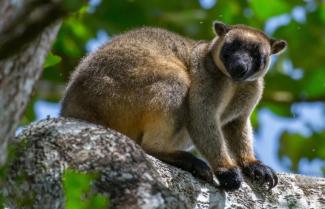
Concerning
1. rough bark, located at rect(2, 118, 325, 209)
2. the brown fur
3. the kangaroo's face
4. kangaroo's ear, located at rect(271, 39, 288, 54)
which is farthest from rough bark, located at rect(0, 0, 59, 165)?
kangaroo's ear, located at rect(271, 39, 288, 54)

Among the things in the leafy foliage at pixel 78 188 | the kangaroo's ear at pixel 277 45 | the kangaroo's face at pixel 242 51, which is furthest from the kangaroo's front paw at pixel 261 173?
the leafy foliage at pixel 78 188

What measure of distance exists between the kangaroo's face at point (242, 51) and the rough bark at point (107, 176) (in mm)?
2401

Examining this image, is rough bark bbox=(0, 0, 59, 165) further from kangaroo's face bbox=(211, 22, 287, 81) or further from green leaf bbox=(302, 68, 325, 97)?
green leaf bbox=(302, 68, 325, 97)

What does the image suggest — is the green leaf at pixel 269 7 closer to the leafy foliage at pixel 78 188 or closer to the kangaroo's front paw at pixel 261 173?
the kangaroo's front paw at pixel 261 173

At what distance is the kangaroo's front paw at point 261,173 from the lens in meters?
7.62

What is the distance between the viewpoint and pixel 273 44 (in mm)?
10336

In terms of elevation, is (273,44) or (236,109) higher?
(273,44)

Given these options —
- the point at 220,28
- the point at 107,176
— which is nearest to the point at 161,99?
the point at 220,28

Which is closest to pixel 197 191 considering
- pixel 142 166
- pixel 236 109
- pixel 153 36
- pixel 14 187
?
pixel 142 166

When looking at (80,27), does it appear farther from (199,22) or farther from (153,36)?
(153,36)

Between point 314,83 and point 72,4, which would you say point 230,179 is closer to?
point 72,4

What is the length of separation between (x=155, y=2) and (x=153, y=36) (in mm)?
1531

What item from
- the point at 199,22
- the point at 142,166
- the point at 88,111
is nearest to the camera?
the point at 142,166

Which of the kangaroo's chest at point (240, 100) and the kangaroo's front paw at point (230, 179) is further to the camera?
the kangaroo's chest at point (240, 100)
